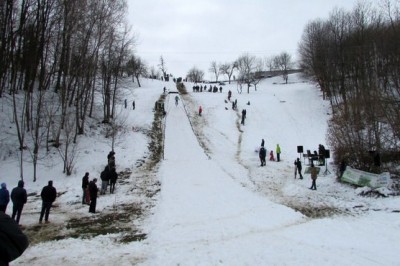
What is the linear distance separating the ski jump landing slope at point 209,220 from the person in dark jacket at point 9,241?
821 centimetres

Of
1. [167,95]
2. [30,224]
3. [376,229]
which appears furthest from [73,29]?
[167,95]

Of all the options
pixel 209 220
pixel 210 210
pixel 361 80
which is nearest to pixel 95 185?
pixel 210 210

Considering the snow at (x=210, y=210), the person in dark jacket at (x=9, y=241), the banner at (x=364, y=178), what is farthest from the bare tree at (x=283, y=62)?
the person in dark jacket at (x=9, y=241)

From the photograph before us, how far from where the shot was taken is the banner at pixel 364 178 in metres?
19.0

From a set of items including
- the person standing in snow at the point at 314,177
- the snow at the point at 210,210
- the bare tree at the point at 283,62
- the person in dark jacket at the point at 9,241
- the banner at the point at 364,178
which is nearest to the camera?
the person in dark jacket at the point at 9,241

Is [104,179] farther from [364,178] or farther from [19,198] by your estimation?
[364,178]

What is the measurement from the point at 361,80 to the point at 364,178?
52.2 ft

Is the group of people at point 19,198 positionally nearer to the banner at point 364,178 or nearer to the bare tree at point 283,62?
the banner at point 364,178

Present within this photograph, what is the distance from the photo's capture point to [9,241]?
8.79 feet

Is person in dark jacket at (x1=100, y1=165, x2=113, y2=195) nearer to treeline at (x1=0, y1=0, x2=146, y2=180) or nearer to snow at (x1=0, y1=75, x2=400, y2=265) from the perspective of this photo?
snow at (x1=0, y1=75, x2=400, y2=265)

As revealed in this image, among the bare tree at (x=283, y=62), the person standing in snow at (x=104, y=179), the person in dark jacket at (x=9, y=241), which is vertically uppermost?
the bare tree at (x=283, y=62)

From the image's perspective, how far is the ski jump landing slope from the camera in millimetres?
11094

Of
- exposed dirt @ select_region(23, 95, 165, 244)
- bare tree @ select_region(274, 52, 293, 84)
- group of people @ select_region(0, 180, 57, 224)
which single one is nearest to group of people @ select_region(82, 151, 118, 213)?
exposed dirt @ select_region(23, 95, 165, 244)

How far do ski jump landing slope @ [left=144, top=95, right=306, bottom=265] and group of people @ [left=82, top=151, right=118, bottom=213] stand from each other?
287cm
